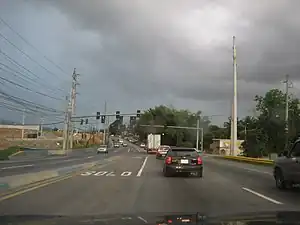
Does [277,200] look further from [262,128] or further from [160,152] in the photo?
[262,128]

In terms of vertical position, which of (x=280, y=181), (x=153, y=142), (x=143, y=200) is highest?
(x=153, y=142)

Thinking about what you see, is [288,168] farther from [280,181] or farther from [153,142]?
[153,142]

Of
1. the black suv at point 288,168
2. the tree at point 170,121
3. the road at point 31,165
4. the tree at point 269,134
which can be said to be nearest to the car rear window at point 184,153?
the black suv at point 288,168

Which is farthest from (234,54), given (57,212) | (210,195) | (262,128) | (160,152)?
(57,212)

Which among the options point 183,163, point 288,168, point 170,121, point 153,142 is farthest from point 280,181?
point 170,121

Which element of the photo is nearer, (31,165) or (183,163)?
(183,163)

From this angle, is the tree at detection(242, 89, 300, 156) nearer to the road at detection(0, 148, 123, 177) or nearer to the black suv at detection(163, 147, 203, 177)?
the road at detection(0, 148, 123, 177)

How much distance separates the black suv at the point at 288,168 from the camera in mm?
14847

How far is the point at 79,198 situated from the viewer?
12.9 m

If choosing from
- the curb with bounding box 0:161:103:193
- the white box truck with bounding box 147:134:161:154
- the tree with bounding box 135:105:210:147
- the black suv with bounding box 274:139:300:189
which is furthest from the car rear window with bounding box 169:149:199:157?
the tree with bounding box 135:105:210:147

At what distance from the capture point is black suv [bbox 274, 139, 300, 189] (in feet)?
48.7

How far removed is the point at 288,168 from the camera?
1535 cm

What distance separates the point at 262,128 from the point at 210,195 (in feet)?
229

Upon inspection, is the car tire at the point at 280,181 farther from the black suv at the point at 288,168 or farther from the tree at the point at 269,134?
the tree at the point at 269,134
